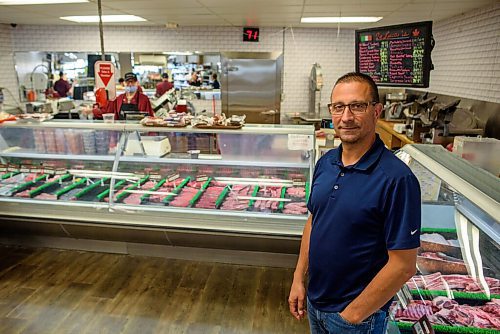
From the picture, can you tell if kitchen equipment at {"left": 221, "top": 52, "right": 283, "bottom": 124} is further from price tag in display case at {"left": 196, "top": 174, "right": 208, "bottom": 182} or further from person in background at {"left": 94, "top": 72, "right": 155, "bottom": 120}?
price tag in display case at {"left": 196, "top": 174, "right": 208, "bottom": 182}

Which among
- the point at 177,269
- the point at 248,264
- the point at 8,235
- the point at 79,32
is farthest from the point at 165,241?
the point at 79,32

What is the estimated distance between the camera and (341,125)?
4.95 ft

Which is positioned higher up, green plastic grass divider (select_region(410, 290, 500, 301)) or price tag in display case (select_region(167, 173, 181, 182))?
price tag in display case (select_region(167, 173, 181, 182))

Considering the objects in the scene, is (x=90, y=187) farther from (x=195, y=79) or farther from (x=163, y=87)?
(x=195, y=79)

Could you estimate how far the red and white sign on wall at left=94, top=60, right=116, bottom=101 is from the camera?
14.7ft

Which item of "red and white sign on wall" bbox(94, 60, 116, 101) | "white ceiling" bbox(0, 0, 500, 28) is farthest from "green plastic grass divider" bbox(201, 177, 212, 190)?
"white ceiling" bbox(0, 0, 500, 28)

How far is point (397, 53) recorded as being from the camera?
14.1ft

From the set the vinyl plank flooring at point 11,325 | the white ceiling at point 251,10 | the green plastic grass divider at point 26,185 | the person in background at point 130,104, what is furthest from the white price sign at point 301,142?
the person in background at point 130,104

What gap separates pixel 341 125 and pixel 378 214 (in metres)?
0.37

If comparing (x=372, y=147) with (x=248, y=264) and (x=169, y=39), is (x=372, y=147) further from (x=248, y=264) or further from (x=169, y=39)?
(x=169, y=39)

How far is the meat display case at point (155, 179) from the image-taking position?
11.6 feet

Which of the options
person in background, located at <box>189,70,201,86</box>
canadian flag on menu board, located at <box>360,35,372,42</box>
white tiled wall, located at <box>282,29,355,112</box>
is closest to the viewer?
canadian flag on menu board, located at <box>360,35,372,42</box>

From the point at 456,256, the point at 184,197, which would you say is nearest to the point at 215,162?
the point at 184,197

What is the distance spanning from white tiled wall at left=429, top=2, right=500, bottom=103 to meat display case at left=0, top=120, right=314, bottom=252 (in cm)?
305
